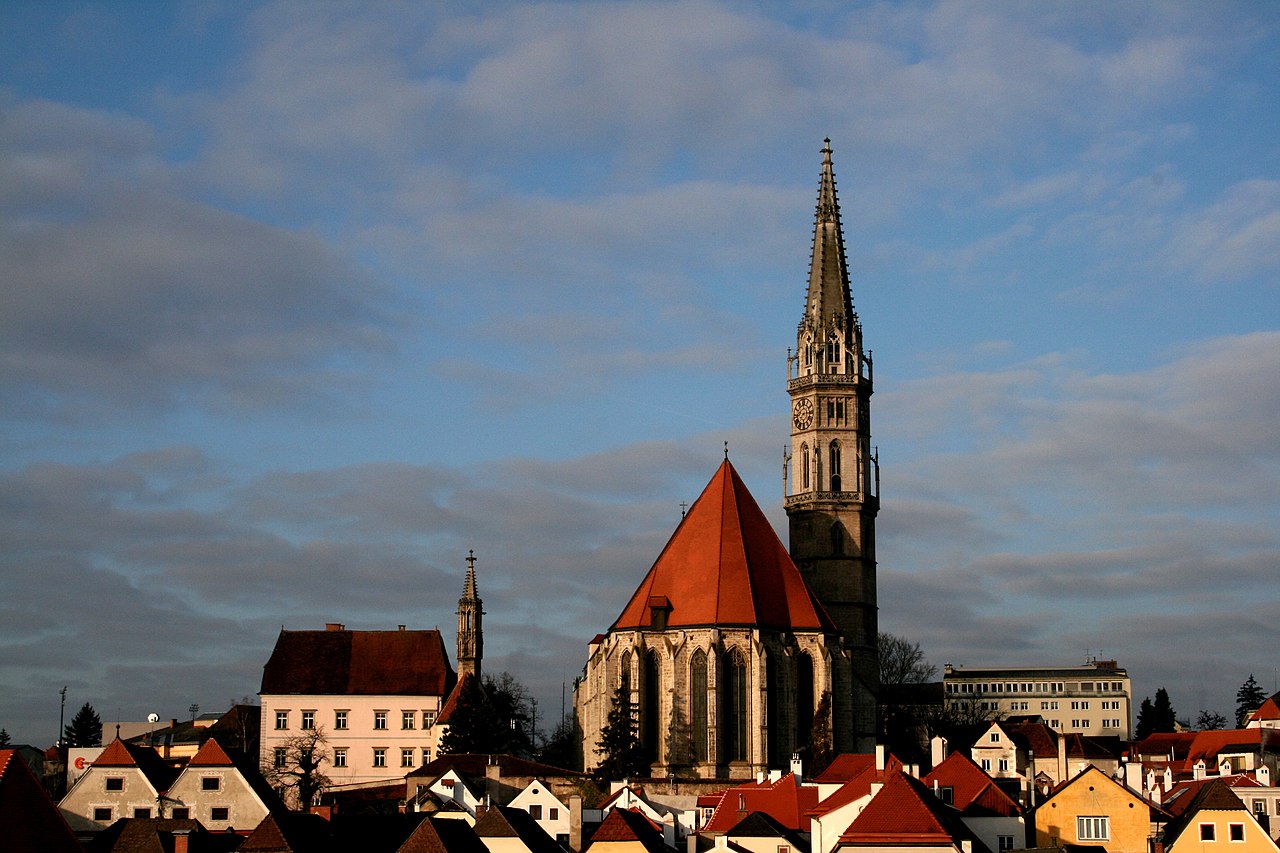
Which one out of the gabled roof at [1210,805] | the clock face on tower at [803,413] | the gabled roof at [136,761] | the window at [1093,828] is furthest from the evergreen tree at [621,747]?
the gabled roof at [1210,805]

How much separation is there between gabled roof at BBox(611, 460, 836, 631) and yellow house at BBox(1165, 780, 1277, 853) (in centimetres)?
3051

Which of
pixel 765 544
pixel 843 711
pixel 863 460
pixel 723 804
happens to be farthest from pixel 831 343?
pixel 723 804

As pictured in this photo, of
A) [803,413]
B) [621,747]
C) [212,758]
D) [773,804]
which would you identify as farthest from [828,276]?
[212,758]

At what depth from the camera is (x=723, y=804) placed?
53.7 meters

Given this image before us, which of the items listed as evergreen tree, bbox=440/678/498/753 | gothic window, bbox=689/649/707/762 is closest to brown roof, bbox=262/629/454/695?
evergreen tree, bbox=440/678/498/753

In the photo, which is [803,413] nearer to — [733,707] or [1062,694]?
[733,707]

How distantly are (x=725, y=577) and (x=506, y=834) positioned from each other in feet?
91.9

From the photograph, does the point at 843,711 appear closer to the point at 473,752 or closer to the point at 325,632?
the point at 473,752

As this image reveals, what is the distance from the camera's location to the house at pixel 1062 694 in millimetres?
133500

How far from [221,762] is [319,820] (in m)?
8.57

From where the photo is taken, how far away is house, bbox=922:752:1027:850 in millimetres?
46312

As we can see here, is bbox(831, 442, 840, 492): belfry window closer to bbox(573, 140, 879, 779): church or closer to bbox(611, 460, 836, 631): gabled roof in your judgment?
bbox(573, 140, 879, 779): church

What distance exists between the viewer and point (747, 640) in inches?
2793

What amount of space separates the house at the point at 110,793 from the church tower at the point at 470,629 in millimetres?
25990
